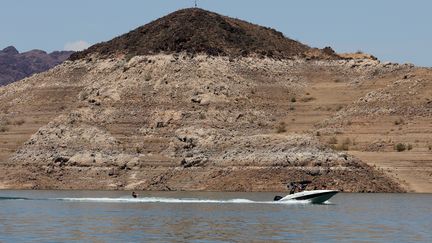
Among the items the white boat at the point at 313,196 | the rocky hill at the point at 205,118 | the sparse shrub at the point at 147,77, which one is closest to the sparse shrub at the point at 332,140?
the rocky hill at the point at 205,118

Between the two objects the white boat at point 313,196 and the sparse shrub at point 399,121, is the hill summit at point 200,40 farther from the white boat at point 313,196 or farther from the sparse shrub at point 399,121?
the white boat at point 313,196

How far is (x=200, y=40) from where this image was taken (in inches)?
5458

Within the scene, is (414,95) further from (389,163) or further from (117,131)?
(117,131)

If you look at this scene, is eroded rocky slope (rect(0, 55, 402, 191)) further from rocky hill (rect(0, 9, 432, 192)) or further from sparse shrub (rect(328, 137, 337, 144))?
sparse shrub (rect(328, 137, 337, 144))

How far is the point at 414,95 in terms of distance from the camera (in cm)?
12388

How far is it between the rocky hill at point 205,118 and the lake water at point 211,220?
18.0 m

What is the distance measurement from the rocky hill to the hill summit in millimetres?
312

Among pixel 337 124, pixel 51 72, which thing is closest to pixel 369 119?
pixel 337 124

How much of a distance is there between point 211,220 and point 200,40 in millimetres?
75751

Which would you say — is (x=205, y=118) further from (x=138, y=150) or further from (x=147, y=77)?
(x=147, y=77)

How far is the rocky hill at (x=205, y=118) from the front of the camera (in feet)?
354

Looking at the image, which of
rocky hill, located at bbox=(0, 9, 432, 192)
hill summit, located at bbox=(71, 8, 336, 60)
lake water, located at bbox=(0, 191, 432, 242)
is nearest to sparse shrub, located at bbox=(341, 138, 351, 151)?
rocky hill, located at bbox=(0, 9, 432, 192)

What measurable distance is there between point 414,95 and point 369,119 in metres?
7.00

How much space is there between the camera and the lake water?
5469cm
